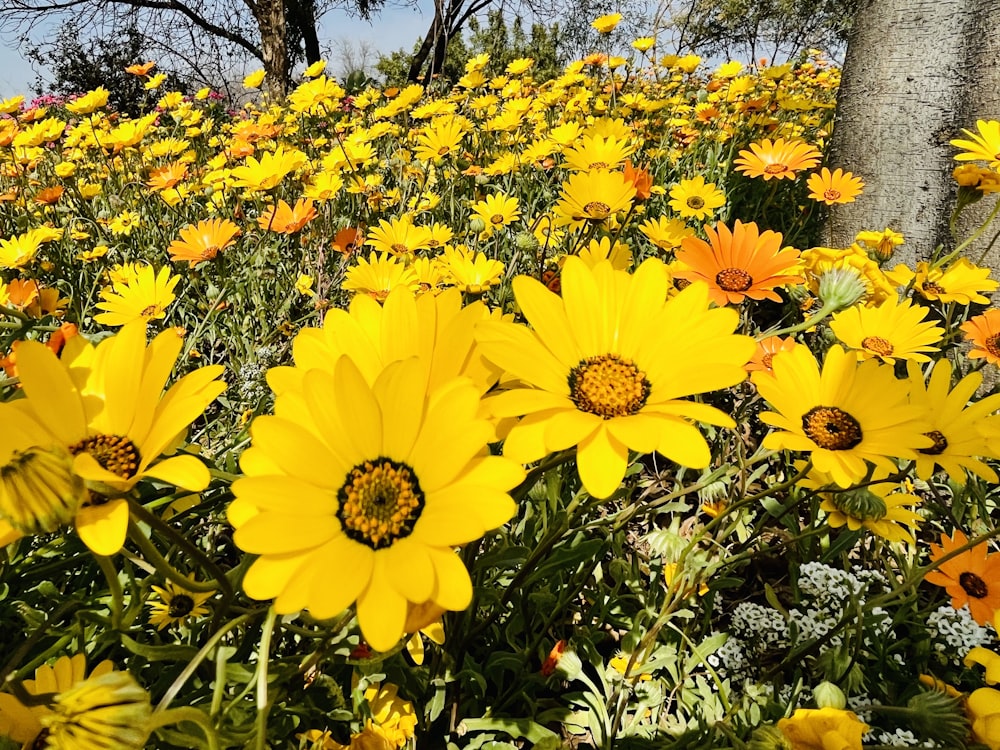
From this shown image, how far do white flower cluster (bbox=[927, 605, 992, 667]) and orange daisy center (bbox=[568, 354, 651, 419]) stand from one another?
0.90 meters

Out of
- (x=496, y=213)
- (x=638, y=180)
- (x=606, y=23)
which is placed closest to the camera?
(x=638, y=180)

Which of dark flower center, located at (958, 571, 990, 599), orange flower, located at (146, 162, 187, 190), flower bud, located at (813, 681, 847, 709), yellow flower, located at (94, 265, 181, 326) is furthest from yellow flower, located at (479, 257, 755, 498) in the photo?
orange flower, located at (146, 162, 187, 190)

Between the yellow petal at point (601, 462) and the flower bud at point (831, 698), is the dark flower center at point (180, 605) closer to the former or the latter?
the yellow petal at point (601, 462)

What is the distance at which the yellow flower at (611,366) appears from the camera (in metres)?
0.52

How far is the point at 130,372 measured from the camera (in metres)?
0.60

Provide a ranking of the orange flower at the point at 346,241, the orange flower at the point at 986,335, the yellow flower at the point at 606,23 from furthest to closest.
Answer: the yellow flower at the point at 606,23 → the orange flower at the point at 346,241 → the orange flower at the point at 986,335

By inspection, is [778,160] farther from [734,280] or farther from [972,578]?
[972,578]

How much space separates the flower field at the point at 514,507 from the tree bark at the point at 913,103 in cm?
18

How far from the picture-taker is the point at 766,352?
1.28m

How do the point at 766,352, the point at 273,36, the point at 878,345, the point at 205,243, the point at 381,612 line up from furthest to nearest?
1. the point at 273,36
2. the point at 205,243
3. the point at 766,352
4. the point at 878,345
5. the point at 381,612

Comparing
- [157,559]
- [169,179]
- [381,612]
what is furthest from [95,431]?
[169,179]

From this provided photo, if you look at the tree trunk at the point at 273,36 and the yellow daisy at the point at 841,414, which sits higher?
the tree trunk at the point at 273,36

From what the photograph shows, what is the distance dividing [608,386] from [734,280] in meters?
0.49

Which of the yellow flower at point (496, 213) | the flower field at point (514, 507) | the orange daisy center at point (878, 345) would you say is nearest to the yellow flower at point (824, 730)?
the flower field at point (514, 507)
